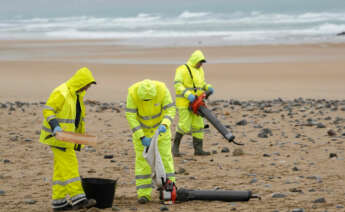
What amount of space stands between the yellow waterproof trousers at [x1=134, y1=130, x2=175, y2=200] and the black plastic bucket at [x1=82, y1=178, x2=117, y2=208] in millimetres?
503

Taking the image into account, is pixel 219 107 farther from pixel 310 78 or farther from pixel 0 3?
pixel 0 3

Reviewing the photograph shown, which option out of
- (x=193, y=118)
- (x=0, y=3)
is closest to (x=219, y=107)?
(x=193, y=118)

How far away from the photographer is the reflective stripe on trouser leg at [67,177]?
670 cm

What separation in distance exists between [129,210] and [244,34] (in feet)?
131

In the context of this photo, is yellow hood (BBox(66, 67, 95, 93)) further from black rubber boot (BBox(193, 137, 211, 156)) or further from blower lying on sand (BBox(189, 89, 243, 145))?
black rubber boot (BBox(193, 137, 211, 156))

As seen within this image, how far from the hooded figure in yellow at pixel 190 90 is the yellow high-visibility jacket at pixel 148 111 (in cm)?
261

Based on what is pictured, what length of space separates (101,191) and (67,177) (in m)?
0.47

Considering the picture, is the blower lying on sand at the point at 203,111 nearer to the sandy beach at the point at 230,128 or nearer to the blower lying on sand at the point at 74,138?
the sandy beach at the point at 230,128

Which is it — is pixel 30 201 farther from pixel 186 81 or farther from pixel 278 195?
pixel 186 81

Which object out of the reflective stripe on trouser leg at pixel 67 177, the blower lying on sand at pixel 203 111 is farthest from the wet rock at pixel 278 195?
the blower lying on sand at pixel 203 111

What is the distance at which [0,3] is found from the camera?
436ft

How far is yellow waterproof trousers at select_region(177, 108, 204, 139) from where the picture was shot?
407 inches

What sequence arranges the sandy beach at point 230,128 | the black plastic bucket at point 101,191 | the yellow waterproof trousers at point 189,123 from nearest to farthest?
1. the black plastic bucket at point 101,191
2. the sandy beach at point 230,128
3. the yellow waterproof trousers at point 189,123

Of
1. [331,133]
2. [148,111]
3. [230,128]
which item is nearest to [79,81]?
[148,111]
